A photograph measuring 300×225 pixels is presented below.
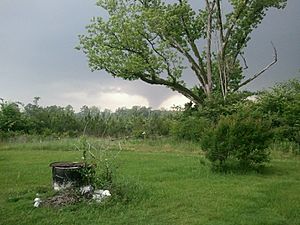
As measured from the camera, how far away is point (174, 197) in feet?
25.5

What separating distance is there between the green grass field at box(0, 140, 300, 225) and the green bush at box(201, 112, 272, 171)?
1.59ft

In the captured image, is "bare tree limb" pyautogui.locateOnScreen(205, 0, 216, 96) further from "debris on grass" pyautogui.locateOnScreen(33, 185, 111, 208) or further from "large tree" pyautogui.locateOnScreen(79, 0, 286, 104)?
"debris on grass" pyautogui.locateOnScreen(33, 185, 111, 208)

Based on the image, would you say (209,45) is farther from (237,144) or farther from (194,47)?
(237,144)

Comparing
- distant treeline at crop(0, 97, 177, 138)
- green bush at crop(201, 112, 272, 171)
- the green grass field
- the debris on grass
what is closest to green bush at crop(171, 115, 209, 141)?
distant treeline at crop(0, 97, 177, 138)

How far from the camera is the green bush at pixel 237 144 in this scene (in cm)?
1109

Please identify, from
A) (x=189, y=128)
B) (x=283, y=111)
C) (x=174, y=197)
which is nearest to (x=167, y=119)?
(x=189, y=128)

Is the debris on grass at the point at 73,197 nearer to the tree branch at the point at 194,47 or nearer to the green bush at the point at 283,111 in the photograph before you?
the green bush at the point at 283,111

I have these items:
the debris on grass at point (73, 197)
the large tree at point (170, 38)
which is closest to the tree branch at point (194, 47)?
the large tree at point (170, 38)

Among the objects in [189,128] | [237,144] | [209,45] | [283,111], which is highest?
[209,45]

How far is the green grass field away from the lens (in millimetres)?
6316

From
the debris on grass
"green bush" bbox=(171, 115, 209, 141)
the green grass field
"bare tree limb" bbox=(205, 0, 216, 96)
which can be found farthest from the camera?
"bare tree limb" bbox=(205, 0, 216, 96)

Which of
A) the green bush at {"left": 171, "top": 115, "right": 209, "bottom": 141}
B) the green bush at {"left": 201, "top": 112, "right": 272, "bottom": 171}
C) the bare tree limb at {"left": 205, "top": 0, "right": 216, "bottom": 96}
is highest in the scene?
the bare tree limb at {"left": 205, "top": 0, "right": 216, "bottom": 96}

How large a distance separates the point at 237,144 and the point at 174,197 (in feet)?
13.0

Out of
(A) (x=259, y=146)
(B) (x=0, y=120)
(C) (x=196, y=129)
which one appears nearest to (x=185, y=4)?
(C) (x=196, y=129)
